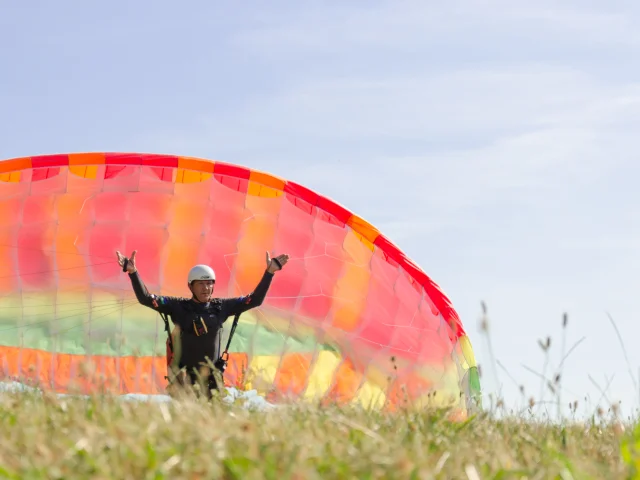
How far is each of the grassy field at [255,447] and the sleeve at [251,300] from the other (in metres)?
4.69

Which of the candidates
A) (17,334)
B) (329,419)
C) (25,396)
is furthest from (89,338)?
(329,419)

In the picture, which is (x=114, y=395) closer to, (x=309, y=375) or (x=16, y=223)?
(x=309, y=375)

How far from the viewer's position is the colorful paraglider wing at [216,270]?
38.6 feet

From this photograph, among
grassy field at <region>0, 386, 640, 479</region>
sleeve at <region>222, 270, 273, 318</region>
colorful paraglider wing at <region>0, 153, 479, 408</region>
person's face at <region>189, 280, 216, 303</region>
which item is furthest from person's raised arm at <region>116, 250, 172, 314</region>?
grassy field at <region>0, 386, 640, 479</region>

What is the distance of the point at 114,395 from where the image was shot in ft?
14.1

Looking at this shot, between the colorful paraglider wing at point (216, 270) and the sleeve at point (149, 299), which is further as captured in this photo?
the colorful paraglider wing at point (216, 270)

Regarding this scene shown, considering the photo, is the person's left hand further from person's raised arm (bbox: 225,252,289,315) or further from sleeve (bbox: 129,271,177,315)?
sleeve (bbox: 129,271,177,315)

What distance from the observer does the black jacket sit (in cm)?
904

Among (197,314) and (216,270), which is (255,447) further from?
(216,270)

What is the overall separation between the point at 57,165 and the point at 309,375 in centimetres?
460

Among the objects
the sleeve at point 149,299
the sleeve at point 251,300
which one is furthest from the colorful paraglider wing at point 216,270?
the sleeve at point 149,299

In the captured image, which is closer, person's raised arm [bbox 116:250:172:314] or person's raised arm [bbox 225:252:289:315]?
person's raised arm [bbox 116:250:172:314]

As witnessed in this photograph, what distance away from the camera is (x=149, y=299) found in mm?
9094

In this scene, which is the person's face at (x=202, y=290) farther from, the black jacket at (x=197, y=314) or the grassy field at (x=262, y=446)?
the grassy field at (x=262, y=446)
